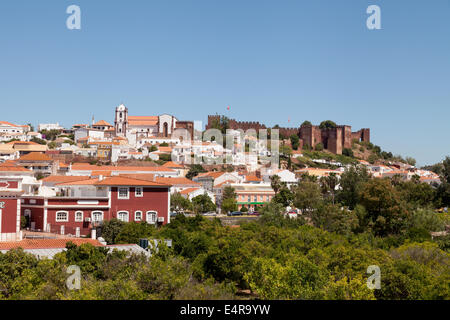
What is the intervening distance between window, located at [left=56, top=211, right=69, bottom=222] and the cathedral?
265 feet

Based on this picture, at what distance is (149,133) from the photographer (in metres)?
116

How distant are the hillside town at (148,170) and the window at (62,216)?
6cm

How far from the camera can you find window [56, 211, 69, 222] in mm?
33406

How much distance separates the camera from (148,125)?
117438 millimetres

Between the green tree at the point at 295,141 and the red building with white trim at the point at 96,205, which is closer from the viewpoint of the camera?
the red building with white trim at the point at 96,205

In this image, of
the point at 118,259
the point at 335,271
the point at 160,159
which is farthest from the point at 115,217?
the point at 160,159

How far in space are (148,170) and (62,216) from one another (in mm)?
32583

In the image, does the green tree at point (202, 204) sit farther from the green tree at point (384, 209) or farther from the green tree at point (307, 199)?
the green tree at point (384, 209)

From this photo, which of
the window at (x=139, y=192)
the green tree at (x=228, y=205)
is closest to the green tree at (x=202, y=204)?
the green tree at (x=228, y=205)

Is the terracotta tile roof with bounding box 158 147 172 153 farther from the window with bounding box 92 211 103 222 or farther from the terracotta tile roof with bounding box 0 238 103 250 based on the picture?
the terracotta tile roof with bounding box 0 238 103 250

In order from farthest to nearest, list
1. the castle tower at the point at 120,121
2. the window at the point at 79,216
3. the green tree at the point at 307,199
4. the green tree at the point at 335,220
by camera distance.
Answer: the castle tower at the point at 120,121, the green tree at the point at 307,199, the green tree at the point at 335,220, the window at the point at 79,216

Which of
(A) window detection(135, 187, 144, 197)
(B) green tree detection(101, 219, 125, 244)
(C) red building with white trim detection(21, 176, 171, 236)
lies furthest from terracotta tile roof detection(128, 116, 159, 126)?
(B) green tree detection(101, 219, 125, 244)

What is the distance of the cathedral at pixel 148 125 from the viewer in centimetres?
11512

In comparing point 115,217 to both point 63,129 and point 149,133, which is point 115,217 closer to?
point 149,133
